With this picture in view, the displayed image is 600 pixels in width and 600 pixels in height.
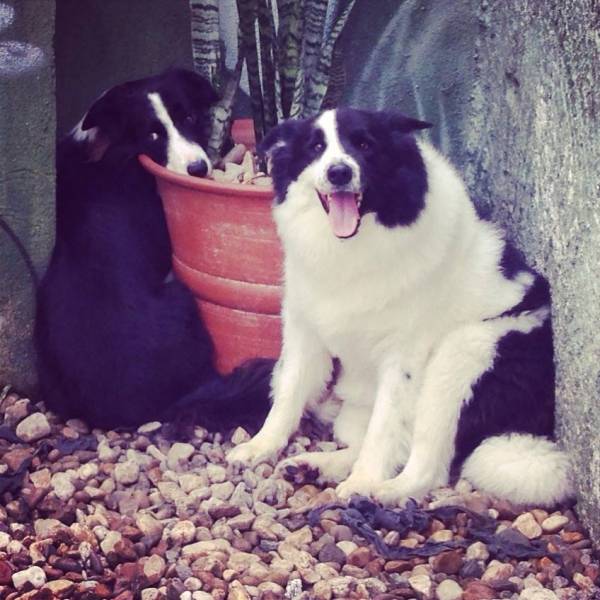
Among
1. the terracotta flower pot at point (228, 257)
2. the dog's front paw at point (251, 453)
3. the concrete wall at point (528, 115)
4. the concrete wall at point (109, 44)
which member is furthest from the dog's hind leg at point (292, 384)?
the concrete wall at point (109, 44)

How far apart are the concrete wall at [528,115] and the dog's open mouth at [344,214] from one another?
551 mm

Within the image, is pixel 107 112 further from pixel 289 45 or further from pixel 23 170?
pixel 289 45

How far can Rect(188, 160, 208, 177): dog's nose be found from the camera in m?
3.32

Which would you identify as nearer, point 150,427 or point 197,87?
point 150,427

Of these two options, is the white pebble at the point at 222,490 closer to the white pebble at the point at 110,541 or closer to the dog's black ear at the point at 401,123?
the white pebble at the point at 110,541

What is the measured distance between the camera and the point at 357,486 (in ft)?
9.34

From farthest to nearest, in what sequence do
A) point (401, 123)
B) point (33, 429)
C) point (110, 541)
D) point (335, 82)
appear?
point (335, 82) → point (33, 429) → point (401, 123) → point (110, 541)

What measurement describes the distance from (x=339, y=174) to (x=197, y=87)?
105 cm

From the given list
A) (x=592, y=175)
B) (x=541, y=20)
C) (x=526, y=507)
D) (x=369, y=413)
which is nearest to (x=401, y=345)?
(x=369, y=413)

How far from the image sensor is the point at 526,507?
276 cm

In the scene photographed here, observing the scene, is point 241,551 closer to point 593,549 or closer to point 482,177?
point 593,549

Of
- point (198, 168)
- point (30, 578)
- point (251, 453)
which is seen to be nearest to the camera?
point (30, 578)

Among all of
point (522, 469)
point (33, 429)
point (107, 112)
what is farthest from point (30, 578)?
point (107, 112)

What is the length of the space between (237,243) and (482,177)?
958 mm
